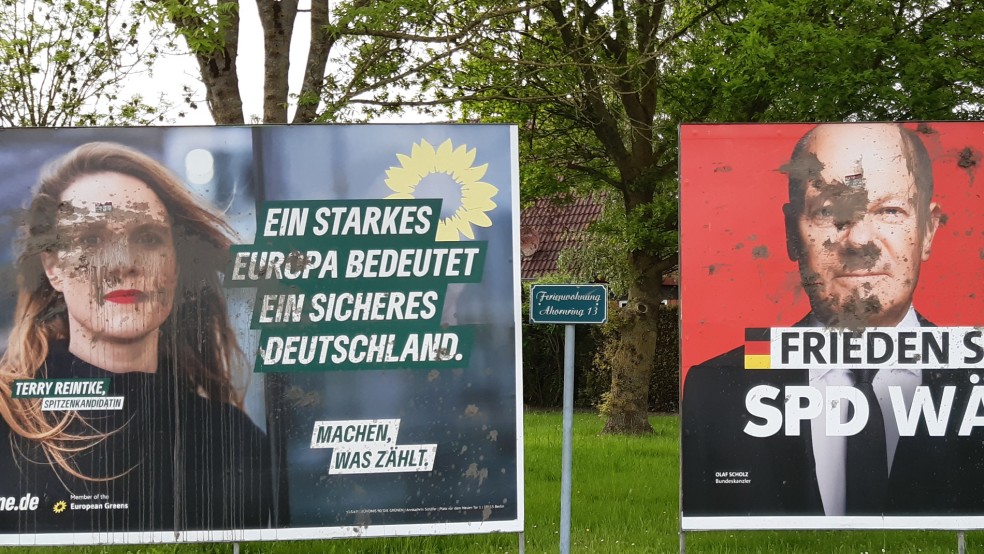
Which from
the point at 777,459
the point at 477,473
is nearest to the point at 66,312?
the point at 477,473

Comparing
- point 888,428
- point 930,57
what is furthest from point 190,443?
point 930,57

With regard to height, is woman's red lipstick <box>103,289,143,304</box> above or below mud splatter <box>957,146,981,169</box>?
below

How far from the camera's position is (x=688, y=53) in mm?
15398

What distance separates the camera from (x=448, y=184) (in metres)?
7.35

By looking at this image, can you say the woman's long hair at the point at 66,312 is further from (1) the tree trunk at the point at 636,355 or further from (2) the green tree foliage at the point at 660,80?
(1) the tree trunk at the point at 636,355

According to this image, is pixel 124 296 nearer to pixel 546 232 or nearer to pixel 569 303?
pixel 569 303

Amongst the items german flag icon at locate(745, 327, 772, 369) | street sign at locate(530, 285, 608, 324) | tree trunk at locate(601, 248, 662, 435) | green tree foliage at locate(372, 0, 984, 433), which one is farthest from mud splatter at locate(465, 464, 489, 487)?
tree trunk at locate(601, 248, 662, 435)

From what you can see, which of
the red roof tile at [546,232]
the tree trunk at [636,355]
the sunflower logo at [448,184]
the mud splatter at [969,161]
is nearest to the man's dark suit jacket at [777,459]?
the mud splatter at [969,161]

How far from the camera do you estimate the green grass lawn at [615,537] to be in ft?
26.4

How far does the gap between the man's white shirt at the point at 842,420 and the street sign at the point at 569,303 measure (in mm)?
1750

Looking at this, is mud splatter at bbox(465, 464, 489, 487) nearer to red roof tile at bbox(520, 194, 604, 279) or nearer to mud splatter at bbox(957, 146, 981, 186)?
mud splatter at bbox(957, 146, 981, 186)

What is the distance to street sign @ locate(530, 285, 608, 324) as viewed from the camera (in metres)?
6.71

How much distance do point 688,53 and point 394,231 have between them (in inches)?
363

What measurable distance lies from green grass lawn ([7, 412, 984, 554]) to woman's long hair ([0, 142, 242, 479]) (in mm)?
1173
